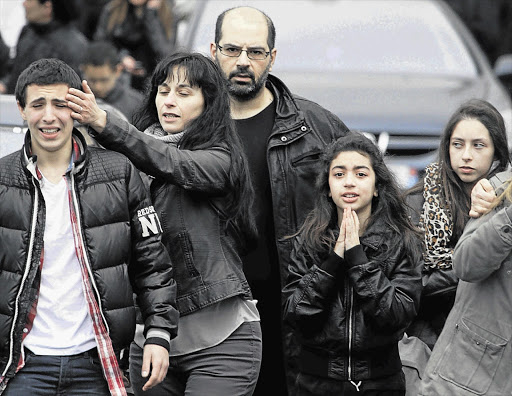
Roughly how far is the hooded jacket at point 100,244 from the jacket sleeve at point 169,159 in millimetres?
57

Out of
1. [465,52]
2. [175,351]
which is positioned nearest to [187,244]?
[175,351]

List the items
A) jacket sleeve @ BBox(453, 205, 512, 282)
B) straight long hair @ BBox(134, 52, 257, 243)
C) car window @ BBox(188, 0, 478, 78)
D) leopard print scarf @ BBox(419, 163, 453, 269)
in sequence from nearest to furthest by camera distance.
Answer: jacket sleeve @ BBox(453, 205, 512, 282), straight long hair @ BBox(134, 52, 257, 243), leopard print scarf @ BBox(419, 163, 453, 269), car window @ BBox(188, 0, 478, 78)

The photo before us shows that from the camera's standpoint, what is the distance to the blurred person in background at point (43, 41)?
36.9 feet

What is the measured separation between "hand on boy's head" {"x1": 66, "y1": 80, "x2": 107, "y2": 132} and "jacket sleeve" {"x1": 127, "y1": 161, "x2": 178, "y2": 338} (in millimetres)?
208

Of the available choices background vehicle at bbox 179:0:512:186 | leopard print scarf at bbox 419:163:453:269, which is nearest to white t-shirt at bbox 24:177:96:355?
leopard print scarf at bbox 419:163:453:269

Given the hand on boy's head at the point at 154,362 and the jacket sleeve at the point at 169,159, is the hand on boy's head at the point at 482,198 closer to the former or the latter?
the jacket sleeve at the point at 169,159

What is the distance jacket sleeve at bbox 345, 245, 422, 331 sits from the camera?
16.6 feet

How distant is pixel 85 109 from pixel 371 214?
1575 millimetres

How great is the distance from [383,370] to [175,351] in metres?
1.00

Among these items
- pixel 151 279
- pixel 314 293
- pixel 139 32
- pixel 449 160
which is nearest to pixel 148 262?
pixel 151 279

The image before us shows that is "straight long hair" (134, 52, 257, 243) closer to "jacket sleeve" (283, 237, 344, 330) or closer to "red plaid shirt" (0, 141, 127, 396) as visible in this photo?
"jacket sleeve" (283, 237, 344, 330)

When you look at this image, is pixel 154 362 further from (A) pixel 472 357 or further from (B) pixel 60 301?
(A) pixel 472 357

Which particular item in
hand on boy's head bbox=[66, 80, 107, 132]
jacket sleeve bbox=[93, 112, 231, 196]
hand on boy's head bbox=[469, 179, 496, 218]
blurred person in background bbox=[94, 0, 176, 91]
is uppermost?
hand on boy's head bbox=[66, 80, 107, 132]

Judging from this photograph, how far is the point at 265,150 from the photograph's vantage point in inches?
230
